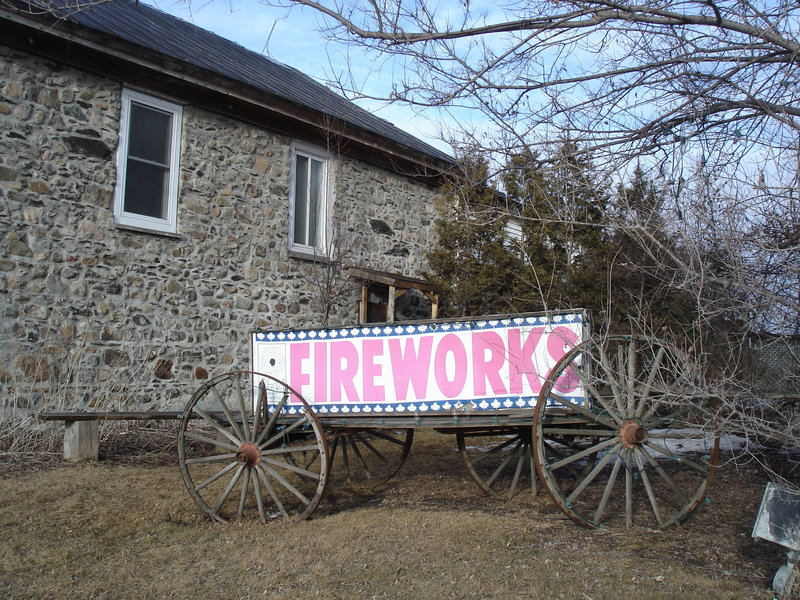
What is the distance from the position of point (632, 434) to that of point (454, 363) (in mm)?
1328

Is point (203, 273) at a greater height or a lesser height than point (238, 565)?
greater

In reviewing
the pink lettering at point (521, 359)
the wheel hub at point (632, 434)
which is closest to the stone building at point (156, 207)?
the pink lettering at point (521, 359)

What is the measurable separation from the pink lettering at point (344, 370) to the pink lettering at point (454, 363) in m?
0.67

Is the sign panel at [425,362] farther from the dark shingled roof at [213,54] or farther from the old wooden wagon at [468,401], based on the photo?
the dark shingled roof at [213,54]

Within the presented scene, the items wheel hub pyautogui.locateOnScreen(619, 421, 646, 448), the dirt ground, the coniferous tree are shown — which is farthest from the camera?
the coniferous tree

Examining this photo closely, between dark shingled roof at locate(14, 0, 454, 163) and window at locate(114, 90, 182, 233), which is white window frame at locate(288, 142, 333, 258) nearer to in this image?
dark shingled roof at locate(14, 0, 454, 163)

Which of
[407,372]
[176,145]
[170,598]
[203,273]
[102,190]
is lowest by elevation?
[170,598]

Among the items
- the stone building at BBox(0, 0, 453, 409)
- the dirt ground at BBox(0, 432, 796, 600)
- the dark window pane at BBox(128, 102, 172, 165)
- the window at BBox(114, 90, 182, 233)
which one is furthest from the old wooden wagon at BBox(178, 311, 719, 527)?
the dark window pane at BBox(128, 102, 172, 165)

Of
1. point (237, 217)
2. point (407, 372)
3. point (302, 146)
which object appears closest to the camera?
point (407, 372)

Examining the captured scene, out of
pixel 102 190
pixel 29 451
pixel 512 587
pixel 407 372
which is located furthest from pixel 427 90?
pixel 29 451

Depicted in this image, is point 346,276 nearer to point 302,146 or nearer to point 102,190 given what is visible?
point 302,146

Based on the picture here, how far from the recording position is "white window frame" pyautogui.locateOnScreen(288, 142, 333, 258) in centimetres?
1042

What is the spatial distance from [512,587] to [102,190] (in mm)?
6547

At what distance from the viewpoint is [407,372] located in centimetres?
529
